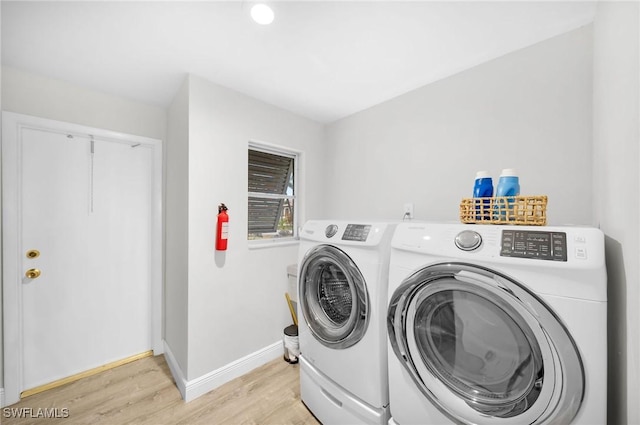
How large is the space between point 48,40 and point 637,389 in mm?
2877

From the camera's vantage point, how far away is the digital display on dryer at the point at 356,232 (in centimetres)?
126

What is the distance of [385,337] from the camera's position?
1.20 metres

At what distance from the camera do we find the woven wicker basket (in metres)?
0.94

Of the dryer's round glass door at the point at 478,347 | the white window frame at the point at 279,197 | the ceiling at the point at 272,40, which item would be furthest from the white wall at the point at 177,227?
the dryer's round glass door at the point at 478,347

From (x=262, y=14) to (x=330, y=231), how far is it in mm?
1173

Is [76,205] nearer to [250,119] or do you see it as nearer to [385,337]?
[250,119]

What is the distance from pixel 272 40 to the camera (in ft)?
4.69

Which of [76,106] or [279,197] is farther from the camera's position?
[279,197]

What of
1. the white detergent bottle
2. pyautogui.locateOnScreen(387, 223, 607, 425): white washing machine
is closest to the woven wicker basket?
the white detergent bottle

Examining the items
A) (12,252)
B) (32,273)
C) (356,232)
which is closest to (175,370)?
(32,273)

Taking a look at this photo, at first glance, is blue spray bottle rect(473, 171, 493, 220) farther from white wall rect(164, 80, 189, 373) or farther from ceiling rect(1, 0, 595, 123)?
white wall rect(164, 80, 189, 373)

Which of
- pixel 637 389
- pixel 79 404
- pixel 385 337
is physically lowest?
pixel 79 404

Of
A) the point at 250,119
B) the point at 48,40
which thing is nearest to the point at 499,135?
the point at 250,119

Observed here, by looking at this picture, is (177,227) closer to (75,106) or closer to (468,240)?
(75,106)
